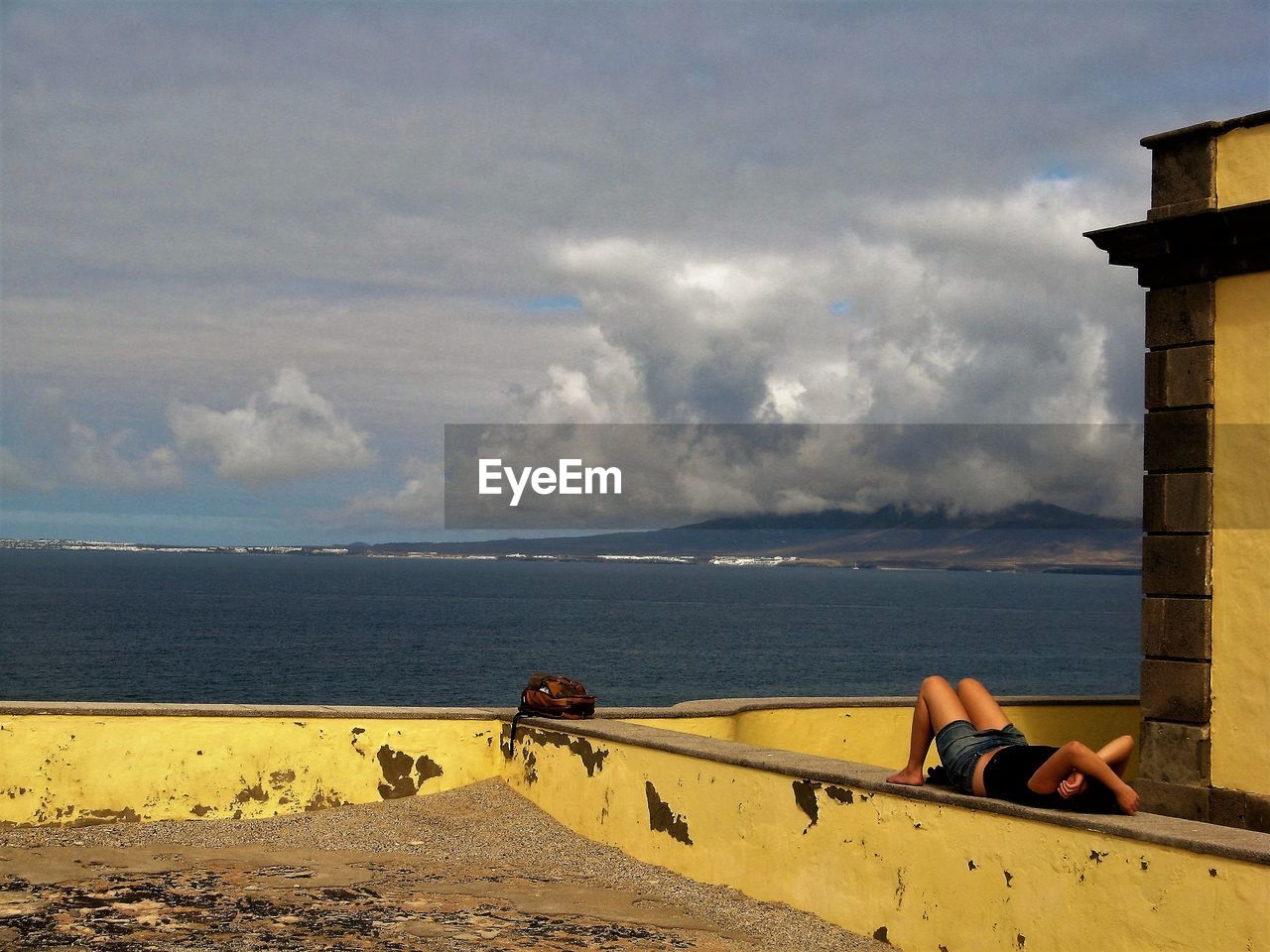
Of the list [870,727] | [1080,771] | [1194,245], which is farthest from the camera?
[870,727]

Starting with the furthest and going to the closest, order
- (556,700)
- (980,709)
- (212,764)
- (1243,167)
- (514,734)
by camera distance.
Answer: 1. (514,734)
2. (556,700)
3. (212,764)
4. (1243,167)
5. (980,709)

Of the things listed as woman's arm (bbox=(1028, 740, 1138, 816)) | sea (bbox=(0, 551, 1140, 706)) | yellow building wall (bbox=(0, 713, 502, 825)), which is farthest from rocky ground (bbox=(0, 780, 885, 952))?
sea (bbox=(0, 551, 1140, 706))

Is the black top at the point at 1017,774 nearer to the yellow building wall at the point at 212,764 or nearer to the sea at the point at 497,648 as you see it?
the yellow building wall at the point at 212,764

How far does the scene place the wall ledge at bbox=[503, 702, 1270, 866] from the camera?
5.10 m

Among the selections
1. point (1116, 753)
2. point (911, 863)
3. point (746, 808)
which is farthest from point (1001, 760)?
point (746, 808)

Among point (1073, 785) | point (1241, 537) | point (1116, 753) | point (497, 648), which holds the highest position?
point (1241, 537)

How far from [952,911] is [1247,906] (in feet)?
4.95

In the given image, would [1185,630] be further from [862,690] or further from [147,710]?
[862,690]

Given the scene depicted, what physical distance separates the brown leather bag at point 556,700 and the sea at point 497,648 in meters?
33.8

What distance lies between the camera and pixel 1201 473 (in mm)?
8945

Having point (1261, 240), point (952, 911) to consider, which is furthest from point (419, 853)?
point (1261, 240)

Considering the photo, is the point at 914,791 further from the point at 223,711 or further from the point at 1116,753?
the point at 223,711

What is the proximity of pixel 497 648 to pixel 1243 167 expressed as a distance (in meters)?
83.4

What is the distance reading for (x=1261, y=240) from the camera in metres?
8.73
